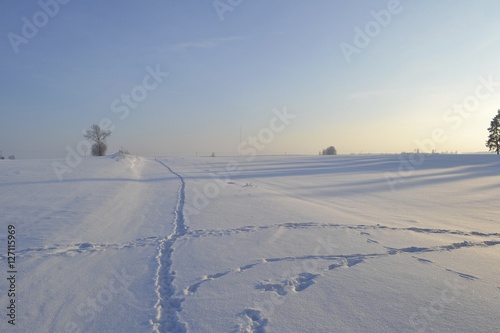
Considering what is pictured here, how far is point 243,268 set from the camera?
4.83 m

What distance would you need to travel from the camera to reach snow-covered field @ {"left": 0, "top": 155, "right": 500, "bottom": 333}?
3434 millimetres

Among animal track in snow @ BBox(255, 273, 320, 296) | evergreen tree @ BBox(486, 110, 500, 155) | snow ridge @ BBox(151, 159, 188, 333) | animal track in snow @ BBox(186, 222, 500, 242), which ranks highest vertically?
evergreen tree @ BBox(486, 110, 500, 155)

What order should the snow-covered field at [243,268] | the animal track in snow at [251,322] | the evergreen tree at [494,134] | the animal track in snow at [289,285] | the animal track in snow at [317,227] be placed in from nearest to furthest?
the animal track in snow at [251,322]
the snow-covered field at [243,268]
the animal track in snow at [289,285]
the animal track in snow at [317,227]
the evergreen tree at [494,134]

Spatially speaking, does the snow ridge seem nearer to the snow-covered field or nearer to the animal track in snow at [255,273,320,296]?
the snow-covered field

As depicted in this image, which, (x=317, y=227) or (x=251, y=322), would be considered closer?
(x=251, y=322)

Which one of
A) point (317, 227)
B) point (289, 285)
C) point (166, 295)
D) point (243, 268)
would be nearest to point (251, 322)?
point (289, 285)

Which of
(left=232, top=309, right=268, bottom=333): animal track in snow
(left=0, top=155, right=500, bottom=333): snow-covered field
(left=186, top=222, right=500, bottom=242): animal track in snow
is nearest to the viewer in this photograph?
(left=232, top=309, right=268, bottom=333): animal track in snow

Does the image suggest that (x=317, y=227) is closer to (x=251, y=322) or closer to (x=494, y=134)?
(x=251, y=322)

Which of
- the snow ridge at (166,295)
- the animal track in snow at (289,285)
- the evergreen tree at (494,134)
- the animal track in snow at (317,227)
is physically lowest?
the snow ridge at (166,295)

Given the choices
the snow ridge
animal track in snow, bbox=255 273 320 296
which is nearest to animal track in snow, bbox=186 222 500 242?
the snow ridge

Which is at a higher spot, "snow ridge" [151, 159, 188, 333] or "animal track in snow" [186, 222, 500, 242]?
"animal track in snow" [186, 222, 500, 242]

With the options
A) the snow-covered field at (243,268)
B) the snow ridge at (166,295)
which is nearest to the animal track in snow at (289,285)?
the snow-covered field at (243,268)

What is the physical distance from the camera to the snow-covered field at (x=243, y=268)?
11.3ft

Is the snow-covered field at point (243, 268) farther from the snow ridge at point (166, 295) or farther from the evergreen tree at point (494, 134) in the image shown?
the evergreen tree at point (494, 134)
